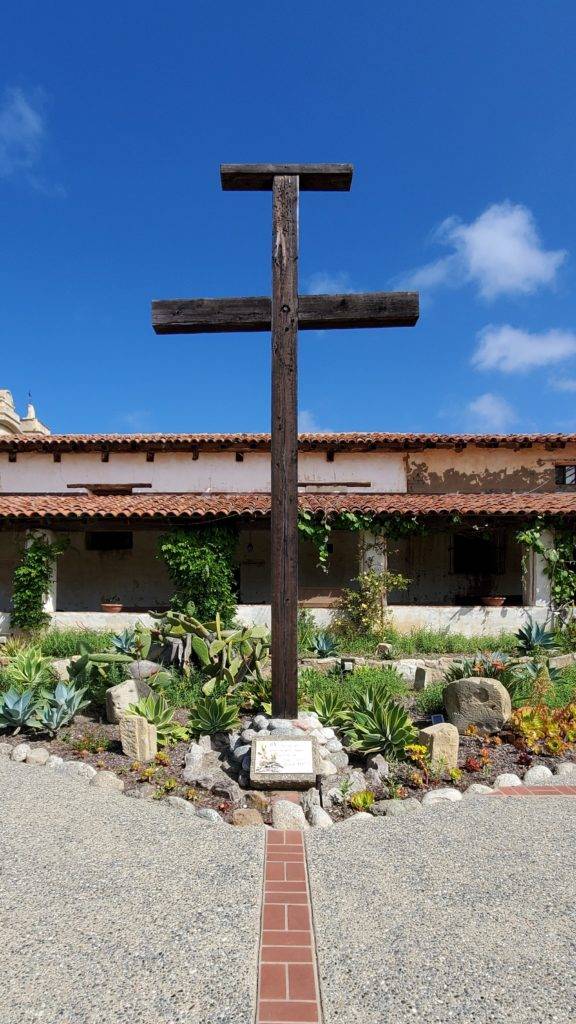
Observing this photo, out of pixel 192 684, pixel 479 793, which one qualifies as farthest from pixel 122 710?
pixel 479 793

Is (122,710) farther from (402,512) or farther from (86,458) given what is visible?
(86,458)

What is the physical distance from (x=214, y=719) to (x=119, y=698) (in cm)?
120

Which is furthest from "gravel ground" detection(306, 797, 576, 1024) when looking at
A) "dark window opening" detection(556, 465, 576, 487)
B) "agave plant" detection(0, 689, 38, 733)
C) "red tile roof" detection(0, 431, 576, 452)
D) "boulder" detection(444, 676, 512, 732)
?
"dark window opening" detection(556, 465, 576, 487)

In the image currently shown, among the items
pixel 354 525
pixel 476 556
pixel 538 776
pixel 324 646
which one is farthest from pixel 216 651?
pixel 476 556

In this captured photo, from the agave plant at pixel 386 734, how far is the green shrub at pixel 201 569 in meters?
6.86

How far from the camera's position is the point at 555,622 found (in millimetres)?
12445

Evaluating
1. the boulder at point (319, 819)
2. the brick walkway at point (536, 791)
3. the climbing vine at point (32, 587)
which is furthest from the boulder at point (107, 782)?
the climbing vine at point (32, 587)

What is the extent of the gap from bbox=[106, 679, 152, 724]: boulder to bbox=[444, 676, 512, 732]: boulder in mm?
3574

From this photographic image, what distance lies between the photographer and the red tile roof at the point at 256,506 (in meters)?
12.4

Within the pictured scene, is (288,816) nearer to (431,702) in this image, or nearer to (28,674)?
(431,702)

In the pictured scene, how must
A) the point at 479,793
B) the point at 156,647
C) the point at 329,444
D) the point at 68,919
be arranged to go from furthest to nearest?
1. the point at 329,444
2. the point at 156,647
3. the point at 479,793
4. the point at 68,919

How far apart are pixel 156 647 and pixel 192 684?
2.98 ft

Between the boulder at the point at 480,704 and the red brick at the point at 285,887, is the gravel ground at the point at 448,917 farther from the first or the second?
the boulder at the point at 480,704

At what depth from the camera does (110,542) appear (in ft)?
53.6
